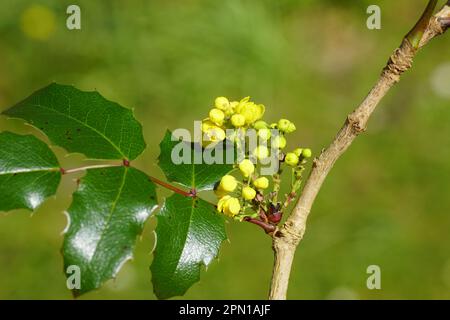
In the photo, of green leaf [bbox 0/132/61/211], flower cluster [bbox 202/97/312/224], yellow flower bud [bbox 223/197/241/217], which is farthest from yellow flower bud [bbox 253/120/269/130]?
green leaf [bbox 0/132/61/211]

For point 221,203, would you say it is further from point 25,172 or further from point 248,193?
point 25,172

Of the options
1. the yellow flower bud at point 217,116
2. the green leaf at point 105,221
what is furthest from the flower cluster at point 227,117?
the green leaf at point 105,221

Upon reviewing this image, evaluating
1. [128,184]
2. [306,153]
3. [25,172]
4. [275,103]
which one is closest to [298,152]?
[306,153]

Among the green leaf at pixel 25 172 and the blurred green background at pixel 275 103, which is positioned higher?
the blurred green background at pixel 275 103

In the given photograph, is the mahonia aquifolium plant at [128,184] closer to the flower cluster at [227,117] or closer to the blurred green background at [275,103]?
the flower cluster at [227,117]

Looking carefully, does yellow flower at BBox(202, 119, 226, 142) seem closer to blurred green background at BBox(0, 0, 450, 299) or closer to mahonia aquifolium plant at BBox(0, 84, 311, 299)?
mahonia aquifolium plant at BBox(0, 84, 311, 299)

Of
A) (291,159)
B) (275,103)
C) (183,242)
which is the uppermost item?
(275,103)

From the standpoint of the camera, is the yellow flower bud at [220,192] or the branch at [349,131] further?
the yellow flower bud at [220,192]
